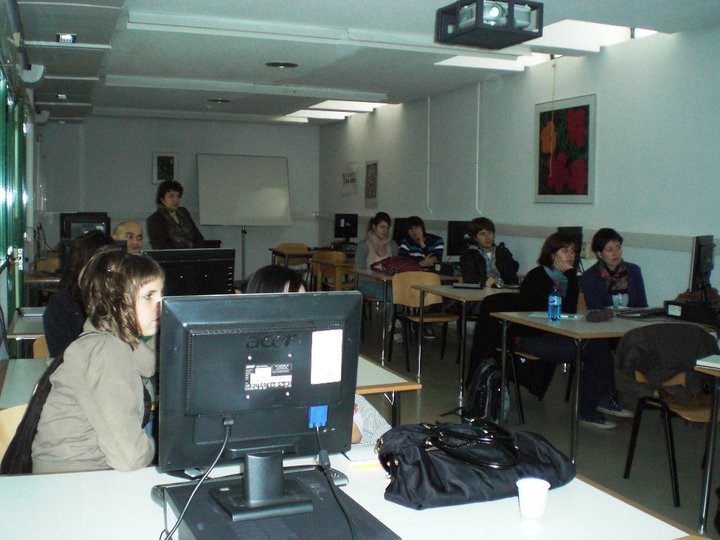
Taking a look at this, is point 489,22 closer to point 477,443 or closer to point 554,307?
point 554,307

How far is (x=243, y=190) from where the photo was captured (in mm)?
13188

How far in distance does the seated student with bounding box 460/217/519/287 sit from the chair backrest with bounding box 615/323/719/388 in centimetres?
308

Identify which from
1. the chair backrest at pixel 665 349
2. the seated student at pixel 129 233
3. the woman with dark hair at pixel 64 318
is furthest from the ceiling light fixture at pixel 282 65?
the chair backrest at pixel 665 349

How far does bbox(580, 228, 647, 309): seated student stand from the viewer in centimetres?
541

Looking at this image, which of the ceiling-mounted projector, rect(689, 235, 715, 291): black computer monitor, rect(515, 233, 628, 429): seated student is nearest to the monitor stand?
the ceiling-mounted projector

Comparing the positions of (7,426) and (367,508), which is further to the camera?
(7,426)

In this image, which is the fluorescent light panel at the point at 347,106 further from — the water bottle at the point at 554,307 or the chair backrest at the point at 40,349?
the chair backrest at the point at 40,349

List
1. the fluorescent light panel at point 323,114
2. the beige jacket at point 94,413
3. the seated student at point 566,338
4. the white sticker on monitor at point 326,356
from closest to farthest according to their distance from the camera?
the white sticker on monitor at point 326,356
the beige jacket at point 94,413
the seated student at point 566,338
the fluorescent light panel at point 323,114

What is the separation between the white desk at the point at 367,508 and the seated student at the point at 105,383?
0.12 meters

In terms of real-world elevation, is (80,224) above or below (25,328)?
above

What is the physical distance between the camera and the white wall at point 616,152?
592 centimetres

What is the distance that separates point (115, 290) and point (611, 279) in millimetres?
4197

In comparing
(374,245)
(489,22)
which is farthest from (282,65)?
(489,22)

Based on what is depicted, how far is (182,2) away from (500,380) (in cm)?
344
